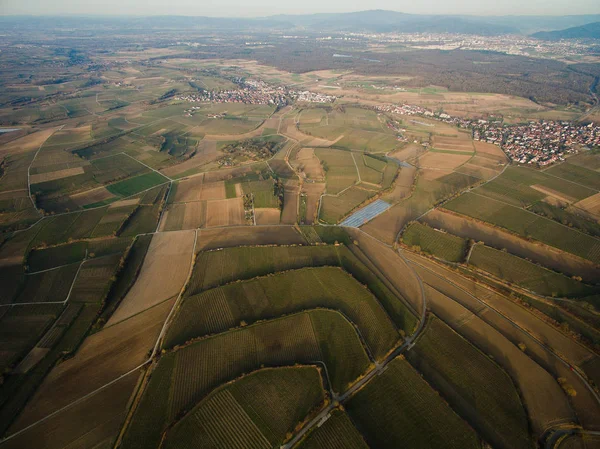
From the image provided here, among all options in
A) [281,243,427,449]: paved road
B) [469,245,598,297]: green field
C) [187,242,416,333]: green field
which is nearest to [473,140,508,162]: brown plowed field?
[469,245,598,297]: green field

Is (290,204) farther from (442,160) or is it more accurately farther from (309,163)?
(442,160)

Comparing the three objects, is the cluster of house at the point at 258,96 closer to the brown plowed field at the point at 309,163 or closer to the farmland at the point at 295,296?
the brown plowed field at the point at 309,163

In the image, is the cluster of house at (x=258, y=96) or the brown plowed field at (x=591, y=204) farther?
the cluster of house at (x=258, y=96)

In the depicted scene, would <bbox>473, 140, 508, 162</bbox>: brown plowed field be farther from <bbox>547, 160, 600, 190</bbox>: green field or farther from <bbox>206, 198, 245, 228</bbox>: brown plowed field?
<bbox>206, 198, 245, 228</bbox>: brown plowed field

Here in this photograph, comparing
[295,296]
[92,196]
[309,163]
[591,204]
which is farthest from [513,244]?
[92,196]

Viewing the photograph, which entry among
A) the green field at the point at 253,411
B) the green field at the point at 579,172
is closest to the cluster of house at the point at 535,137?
the green field at the point at 579,172

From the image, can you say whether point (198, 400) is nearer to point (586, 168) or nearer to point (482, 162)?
point (482, 162)
